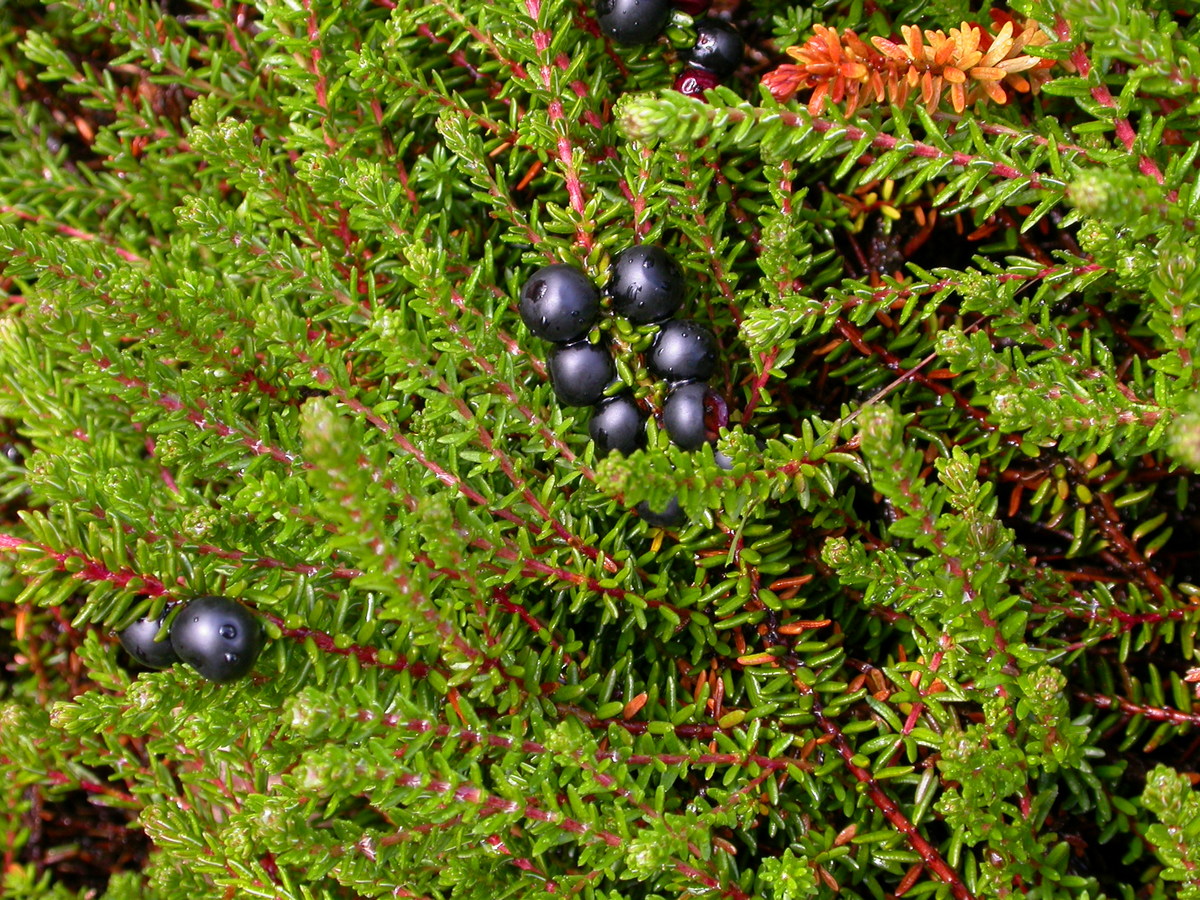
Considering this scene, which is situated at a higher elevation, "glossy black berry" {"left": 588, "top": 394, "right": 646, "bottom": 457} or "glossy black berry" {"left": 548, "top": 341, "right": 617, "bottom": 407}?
"glossy black berry" {"left": 548, "top": 341, "right": 617, "bottom": 407}

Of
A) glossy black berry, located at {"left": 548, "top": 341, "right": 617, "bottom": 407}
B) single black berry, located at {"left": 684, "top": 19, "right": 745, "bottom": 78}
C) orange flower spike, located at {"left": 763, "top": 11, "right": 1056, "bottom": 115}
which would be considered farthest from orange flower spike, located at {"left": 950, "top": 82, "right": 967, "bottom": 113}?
glossy black berry, located at {"left": 548, "top": 341, "right": 617, "bottom": 407}

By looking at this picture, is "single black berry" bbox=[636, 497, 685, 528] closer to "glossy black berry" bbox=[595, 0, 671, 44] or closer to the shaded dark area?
"glossy black berry" bbox=[595, 0, 671, 44]

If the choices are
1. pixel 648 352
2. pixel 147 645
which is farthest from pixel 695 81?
pixel 147 645

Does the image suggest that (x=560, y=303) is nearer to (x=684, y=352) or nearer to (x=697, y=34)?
(x=684, y=352)

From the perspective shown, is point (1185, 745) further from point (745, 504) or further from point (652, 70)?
point (652, 70)

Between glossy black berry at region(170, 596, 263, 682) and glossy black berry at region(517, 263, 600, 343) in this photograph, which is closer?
glossy black berry at region(170, 596, 263, 682)
